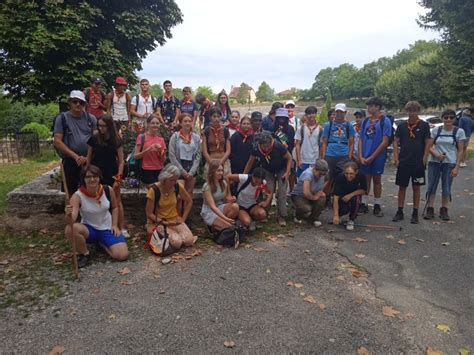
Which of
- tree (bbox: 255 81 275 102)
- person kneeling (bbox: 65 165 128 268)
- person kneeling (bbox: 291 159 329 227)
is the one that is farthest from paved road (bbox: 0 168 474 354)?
tree (bbox: 255 81 275 102)

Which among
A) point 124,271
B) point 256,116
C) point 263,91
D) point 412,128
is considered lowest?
point 124,271

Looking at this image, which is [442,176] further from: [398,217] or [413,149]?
[398,217]

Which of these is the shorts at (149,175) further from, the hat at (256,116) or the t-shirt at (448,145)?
the t-shirt at (448,145)

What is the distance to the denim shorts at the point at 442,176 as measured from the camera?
6.54 meters

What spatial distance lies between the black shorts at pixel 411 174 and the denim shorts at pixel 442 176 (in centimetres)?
32

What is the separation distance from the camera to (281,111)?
6.64m

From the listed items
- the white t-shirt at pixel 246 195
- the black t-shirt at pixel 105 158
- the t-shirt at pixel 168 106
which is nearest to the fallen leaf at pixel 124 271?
the black t-shirt at pixel 105 158

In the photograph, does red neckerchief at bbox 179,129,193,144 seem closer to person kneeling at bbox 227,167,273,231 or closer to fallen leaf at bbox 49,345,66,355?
person kneeling at bbox 227,167,273,231

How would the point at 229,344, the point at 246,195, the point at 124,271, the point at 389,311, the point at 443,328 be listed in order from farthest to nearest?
the point at 246,195, the point at 124,271, the point at 389,311, the point at 443,328, the point at 229,344

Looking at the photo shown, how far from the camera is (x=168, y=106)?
820 centimetres

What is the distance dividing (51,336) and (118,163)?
270 cm

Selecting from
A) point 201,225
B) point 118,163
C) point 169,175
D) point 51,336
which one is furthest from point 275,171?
point 51,336

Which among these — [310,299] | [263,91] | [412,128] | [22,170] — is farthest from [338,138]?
[263,91]

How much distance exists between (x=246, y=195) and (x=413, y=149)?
2.87 m
